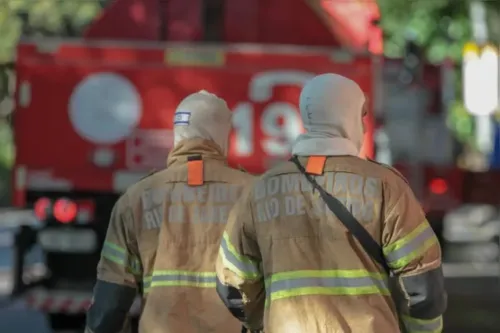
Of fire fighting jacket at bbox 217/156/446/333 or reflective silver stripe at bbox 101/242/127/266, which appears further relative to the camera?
reflective silver stripe at bbox 101/242/127/266

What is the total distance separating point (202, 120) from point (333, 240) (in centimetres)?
100

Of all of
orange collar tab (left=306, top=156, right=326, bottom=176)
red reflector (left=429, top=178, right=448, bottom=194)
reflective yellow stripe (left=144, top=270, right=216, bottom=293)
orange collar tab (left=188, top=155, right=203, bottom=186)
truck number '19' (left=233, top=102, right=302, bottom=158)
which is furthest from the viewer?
red reflector (left=429, top=178, right=448, bottom=194)

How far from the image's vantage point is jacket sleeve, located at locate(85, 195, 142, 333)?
358cm

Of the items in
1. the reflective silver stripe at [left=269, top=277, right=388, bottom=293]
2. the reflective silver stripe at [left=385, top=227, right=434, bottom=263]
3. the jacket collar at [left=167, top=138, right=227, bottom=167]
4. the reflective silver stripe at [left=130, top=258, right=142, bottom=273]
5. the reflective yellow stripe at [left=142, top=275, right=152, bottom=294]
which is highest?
the jacket collar at [left=167, top=138, right=227, bottom=167]

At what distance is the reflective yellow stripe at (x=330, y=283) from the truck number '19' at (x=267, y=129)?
416cm

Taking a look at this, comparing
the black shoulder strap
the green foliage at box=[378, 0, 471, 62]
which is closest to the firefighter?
the black shoulder strap

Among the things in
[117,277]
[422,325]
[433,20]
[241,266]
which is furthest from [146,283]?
[433,20]

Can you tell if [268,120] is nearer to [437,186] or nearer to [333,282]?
[437,186]

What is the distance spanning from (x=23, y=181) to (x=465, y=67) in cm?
661

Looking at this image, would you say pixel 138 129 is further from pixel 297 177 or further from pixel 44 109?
pixel 297 177

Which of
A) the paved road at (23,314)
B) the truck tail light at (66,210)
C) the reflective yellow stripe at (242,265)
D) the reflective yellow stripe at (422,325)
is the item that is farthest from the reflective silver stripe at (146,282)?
the paved road at (23,314)

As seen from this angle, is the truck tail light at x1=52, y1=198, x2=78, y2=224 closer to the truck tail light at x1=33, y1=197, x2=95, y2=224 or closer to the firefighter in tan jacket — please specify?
the truck tail light at x1=33, y1=197, x2=95, y2=224

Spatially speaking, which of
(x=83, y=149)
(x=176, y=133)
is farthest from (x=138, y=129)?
(x=176, y=133)

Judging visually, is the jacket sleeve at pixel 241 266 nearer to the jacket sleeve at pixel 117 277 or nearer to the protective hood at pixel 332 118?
the protective hood at pixel 332 118
